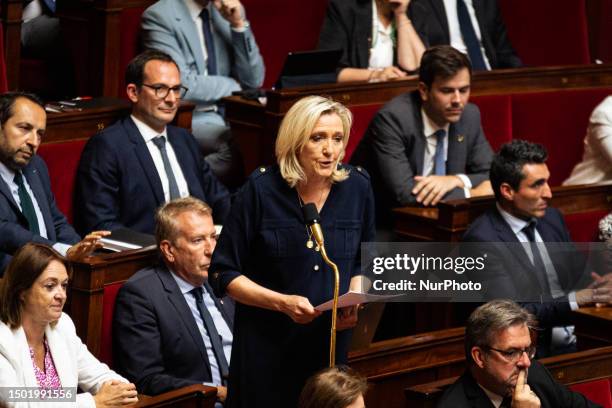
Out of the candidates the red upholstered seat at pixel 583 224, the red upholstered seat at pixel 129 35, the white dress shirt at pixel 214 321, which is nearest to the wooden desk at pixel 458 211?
the red upholstered seat at pixel 583 224

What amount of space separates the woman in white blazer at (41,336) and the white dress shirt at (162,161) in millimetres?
588

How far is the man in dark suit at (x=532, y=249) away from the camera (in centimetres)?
196

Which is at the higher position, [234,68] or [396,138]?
[234,68]

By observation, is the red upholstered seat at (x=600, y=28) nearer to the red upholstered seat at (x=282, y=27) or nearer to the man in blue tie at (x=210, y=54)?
the red upholstered seat at (x=282, y=27)

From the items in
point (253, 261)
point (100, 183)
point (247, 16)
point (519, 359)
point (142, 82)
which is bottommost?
point (519, 359)

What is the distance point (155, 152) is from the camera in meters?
2.17

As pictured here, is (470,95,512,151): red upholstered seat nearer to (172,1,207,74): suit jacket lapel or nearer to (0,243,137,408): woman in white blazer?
(172,1,207,74): suit jacket lapel

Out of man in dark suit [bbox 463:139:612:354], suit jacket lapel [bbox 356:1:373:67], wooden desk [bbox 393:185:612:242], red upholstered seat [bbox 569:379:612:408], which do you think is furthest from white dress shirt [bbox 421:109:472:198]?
red upholstered seat [bbox 569:379:612:408]

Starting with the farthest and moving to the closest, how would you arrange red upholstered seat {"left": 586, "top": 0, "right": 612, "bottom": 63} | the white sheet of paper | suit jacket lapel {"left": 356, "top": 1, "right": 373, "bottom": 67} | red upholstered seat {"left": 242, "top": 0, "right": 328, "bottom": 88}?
red upholstered seat {"left": 586, "top": 0, "right": 612, "bottom": 63} < red upholstered seat {"left": 242, "top": 0, "right": 328, "bottom": 88} < suit jacket lapel {"left": 356, "top": 1, "right": 373, "bottom": 67} < the white sheet of paper

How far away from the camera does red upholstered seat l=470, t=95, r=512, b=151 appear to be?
8.40ft

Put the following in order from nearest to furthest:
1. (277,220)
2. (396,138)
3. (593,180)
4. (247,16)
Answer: (277,220) < (396,138) < (593,180) < (247,16)

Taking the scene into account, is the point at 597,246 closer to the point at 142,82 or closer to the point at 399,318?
the point at 399,318

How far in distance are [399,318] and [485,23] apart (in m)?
0.92

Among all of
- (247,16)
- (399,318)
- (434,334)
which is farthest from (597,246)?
(247,16)
